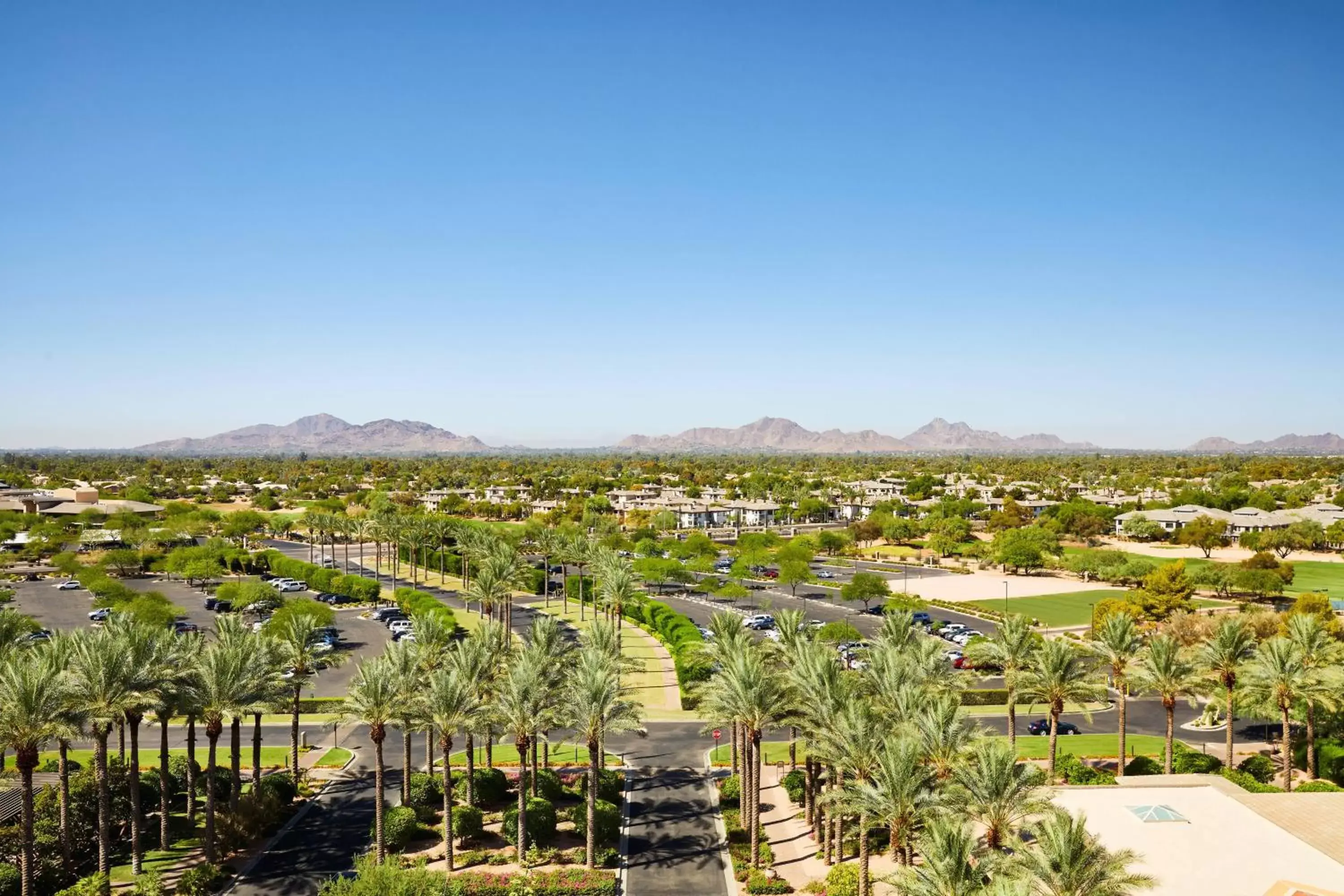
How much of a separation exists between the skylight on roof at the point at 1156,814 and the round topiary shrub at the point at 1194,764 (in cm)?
906

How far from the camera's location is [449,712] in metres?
34.7

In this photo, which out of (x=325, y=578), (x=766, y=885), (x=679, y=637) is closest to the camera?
(x=766, y=885)

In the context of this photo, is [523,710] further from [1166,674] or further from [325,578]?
[325,578]

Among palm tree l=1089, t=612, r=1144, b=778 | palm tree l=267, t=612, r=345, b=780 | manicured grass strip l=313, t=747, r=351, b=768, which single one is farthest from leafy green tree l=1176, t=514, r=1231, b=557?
palm tree l=267, t=612, r=345, b=780

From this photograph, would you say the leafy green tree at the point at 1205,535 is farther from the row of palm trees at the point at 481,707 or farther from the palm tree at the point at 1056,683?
the row of palm trees at the point at 481,707

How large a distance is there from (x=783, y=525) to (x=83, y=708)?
134377mm

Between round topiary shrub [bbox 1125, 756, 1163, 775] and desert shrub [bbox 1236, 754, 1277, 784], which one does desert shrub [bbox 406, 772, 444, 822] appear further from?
desert shrub [bbox 1236, 754, 1277, 784]

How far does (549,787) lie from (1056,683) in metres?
23.8

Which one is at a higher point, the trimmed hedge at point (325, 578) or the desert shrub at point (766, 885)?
the trimmed hedge at point (325, 578)

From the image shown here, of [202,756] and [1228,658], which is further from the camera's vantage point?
[202,756]

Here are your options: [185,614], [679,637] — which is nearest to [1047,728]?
[679,637]

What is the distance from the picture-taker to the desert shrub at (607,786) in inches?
1547

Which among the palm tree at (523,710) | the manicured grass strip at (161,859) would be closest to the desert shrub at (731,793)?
the palm tree at (523,710)

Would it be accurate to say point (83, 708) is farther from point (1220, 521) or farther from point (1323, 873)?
point (1220, 521)
